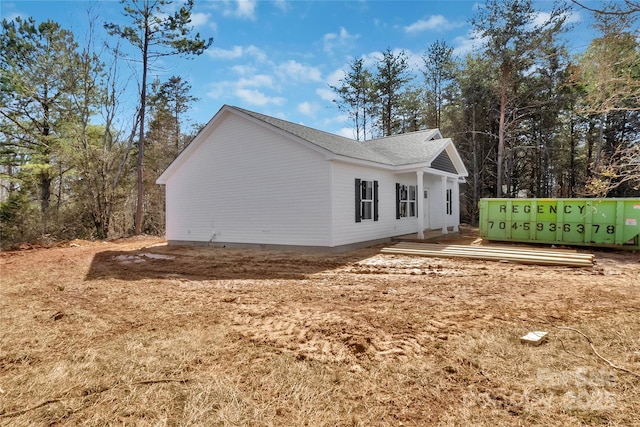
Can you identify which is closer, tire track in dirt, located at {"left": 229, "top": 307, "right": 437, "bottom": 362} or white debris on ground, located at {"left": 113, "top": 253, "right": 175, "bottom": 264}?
tire track in dirt, located at {"left": 229, "top": 307, "right": 437, "bottom": 362}

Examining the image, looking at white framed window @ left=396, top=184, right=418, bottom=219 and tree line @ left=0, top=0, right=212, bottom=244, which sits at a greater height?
tree line @ left=0, top=0, right=212, bottom=244

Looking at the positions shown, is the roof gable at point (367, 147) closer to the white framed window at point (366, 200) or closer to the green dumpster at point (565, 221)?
the white framed window at point (366, 200)

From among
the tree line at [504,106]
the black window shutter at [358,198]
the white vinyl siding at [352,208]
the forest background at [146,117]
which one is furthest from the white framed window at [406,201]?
the tree line at [504,106]

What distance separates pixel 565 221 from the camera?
10.1 meters

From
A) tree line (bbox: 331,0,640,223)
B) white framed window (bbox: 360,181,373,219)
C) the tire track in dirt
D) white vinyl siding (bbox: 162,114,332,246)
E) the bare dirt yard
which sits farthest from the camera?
tree line (bbox: 331,0,640,223)

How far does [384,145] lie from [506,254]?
902 cm

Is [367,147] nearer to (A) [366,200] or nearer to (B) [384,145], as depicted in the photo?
(B) [384,145]

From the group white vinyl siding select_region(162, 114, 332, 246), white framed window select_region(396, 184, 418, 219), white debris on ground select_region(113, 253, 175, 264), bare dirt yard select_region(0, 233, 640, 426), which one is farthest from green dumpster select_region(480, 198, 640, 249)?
white debris on ground select_region(113, 253, 175, 264)

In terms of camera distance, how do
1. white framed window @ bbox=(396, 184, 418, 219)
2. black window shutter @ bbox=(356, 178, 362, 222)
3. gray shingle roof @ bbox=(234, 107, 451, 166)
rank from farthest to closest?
white framed window @ bbox=(396, 184, 418, 219) < gray shingle roof @ bbox=(234, 107, 451, 166) < black window shutter @ bbox=(356, 178, 362, 222)

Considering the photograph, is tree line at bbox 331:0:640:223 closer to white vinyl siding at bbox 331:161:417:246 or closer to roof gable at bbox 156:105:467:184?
roof gable at bbox 156:105:467:184

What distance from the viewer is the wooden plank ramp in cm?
763

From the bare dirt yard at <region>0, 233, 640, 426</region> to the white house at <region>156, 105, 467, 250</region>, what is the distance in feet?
13.4

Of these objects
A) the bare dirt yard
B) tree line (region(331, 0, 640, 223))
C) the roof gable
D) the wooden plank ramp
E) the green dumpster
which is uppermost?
tree line (region(331, 0, 640, 223))

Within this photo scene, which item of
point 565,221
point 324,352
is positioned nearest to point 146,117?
point 324,352
